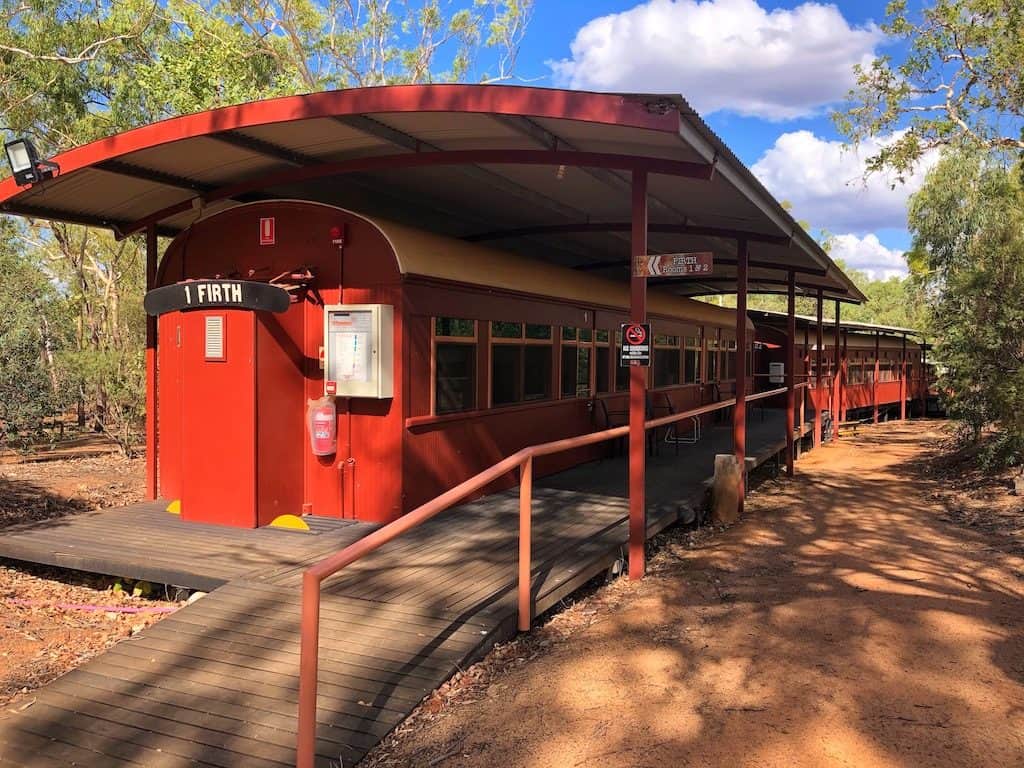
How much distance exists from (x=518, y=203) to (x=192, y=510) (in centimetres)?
450

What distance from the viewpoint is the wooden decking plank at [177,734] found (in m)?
3.05

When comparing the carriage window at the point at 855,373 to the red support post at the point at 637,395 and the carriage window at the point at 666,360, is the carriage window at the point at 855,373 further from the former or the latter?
the red support post at the point at 637,395

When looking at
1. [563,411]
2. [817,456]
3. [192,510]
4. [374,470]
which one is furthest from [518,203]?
[817,456]

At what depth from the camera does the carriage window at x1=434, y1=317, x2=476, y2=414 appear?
6.91 metres

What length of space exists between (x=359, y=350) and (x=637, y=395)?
2330 millimetres

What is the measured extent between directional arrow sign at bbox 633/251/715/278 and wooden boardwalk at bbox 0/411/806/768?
2.13m

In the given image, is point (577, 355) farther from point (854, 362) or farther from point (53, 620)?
point (854, 362)

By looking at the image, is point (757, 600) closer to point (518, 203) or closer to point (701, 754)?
point (701, 754)

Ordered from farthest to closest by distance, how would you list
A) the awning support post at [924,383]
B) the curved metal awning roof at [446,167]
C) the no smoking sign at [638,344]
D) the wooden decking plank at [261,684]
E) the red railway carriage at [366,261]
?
1. the awning support post at [924,383]
2. the no smoking sign at [638,344]
3. the red railway carriage at [366,261]
4. the curved metal awning roof at [446,167]
5. the wooden decking plank at [261,684]

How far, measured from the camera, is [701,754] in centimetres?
318

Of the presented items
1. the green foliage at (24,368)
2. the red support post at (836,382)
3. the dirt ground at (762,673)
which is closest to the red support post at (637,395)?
the dirt ground at (762,673)

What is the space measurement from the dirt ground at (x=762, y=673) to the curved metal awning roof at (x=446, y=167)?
3065 millimetres

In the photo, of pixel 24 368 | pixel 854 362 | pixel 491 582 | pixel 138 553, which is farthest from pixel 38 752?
pixel 854 362

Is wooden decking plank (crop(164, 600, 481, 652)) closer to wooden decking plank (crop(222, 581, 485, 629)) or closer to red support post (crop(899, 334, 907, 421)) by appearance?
wooden decking plank (crop(222, 581, 485, 629))
